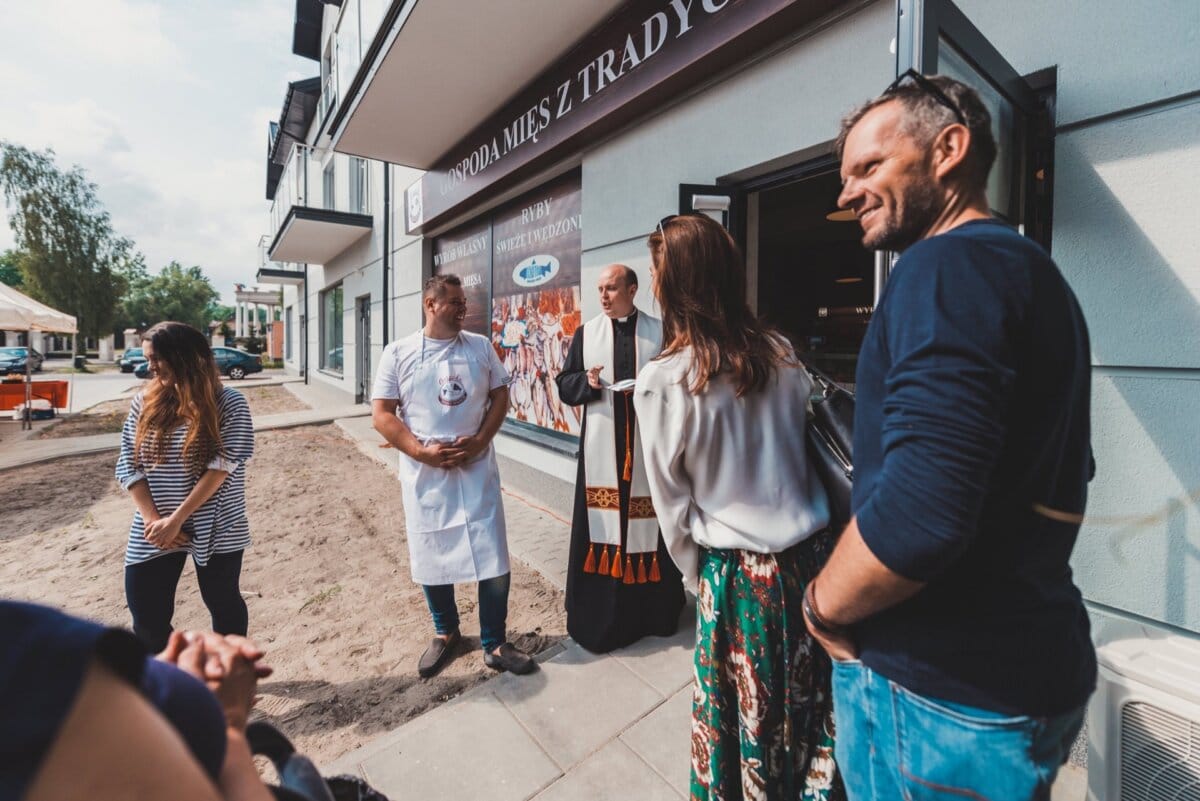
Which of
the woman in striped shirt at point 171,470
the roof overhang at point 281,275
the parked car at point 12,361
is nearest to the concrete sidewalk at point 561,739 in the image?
the woman in striped shirt at point 171,470

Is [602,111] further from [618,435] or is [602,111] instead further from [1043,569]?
[1043,569]

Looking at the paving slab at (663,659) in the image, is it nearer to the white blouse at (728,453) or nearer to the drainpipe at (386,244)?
the white blouse at (728,453)

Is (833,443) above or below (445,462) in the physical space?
above

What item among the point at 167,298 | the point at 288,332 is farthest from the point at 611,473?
the point at 167,298

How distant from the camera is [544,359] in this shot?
19.4 ft

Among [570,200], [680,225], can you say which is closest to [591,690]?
[680,225]

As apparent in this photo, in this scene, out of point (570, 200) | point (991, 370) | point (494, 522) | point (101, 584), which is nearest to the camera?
point (991, 370)

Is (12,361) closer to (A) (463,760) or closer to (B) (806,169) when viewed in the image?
(A) (463,760)

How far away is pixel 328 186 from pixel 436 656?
49.9ft

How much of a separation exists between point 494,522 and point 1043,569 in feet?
7.92

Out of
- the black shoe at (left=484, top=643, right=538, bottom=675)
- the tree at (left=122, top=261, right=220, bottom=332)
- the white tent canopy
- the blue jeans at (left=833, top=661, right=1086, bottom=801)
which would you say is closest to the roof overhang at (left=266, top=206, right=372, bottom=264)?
the white tent canopy

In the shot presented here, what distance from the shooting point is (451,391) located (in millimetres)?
2885

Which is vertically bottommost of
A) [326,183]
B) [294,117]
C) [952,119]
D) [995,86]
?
[952,119]

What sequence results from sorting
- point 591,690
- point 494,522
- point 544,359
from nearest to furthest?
point 591,690
point 494,522
point 544,359
